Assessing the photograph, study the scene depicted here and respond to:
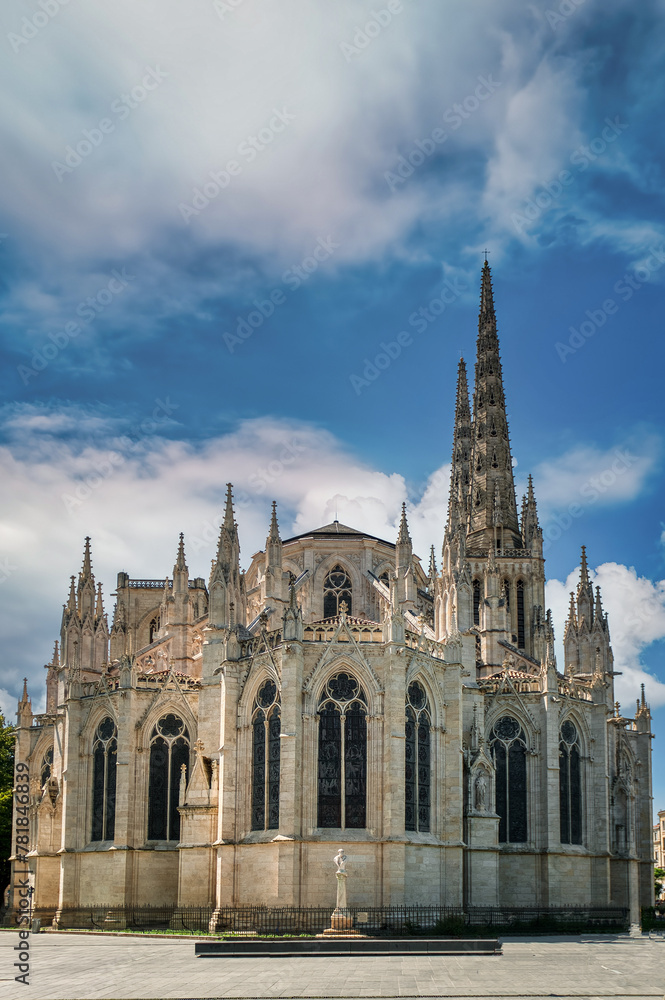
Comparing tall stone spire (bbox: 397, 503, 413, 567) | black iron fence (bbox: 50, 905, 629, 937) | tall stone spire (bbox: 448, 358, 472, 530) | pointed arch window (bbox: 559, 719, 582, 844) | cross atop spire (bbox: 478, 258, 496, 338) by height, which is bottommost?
black iron fence (bbox: 50, 905, 629, 937)

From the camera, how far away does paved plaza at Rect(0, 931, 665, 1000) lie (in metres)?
20.8

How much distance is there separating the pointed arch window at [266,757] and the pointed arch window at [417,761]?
4.87 meters

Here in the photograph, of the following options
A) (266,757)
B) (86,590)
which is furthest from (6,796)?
(266,757)

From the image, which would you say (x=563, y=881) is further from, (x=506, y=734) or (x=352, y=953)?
(x=352, y=953)

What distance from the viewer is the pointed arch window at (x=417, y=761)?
39062mm

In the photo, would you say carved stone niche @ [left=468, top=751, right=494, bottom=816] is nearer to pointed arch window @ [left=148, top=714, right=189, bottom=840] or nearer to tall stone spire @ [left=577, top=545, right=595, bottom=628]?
pointed arch window @ [left=148, top=714, right=189, bottom=840]

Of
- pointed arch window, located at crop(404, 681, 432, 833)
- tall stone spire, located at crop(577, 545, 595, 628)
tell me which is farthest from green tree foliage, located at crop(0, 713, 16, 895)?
tall stone spire, located at crop(577, 545, 595, 628)

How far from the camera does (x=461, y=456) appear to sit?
80875 mm

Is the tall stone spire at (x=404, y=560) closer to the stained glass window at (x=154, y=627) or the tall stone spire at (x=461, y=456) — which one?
the tall stone spire at (x=461, y=456)

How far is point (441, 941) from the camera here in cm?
2959

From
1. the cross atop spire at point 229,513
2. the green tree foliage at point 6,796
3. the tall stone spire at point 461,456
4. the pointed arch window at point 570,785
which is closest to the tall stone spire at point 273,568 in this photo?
the cross atop spire at point 229,513

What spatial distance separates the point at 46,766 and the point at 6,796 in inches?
196

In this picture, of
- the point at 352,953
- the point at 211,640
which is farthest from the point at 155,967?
the point at 211,640

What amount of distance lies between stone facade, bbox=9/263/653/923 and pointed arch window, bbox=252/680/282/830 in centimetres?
8
